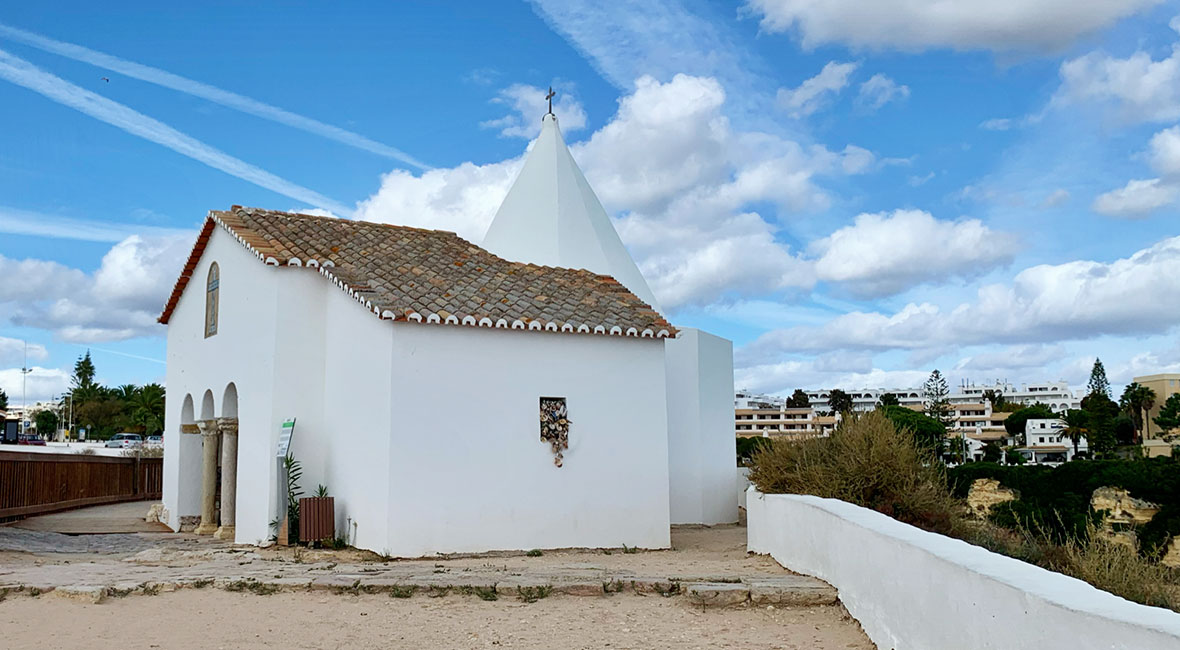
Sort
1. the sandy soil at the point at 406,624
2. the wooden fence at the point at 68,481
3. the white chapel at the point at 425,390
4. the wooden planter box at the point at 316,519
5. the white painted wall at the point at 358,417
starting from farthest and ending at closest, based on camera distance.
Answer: the wooden fence at the point at 68,481 < the wooden planter box at the point at 316,519 < the white chapel at the point at 425,390 < the white painted wall at the point at 358,417 < the sandy soil at the point at 406,624

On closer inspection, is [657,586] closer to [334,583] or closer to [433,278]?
[334,583]

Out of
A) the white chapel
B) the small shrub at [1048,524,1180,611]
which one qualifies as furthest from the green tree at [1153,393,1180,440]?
the small shrub at [1048,524,1180,611]

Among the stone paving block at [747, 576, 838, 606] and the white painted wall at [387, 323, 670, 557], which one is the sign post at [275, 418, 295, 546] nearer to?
the white painted wall at [387, 323, 670, 557]

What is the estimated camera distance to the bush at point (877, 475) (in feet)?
34.2

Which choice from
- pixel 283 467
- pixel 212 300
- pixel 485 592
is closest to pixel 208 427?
pixel 212 300

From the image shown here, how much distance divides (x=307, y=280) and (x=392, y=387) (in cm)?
305

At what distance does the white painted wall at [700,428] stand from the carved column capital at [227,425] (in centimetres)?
795

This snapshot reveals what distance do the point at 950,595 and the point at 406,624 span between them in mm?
4296

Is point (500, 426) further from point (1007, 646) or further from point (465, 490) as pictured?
point (1007, 646)

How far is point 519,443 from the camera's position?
13.1 meters

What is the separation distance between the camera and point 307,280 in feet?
46.2

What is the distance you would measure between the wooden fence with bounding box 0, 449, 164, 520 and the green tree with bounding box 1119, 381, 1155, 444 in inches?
2847

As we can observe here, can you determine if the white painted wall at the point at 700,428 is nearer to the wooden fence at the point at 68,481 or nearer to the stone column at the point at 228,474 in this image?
the stone column at the point at 228,474

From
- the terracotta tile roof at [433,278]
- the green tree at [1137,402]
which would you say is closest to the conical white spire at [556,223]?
the terracotta tile roof at [433,278]
